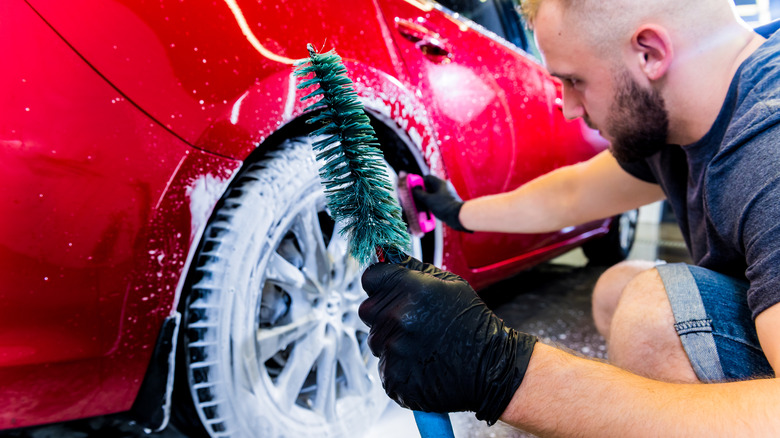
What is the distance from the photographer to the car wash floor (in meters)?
0.86

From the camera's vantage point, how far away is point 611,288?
1460mm

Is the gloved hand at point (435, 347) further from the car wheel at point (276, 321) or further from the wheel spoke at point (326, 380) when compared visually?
the wheel spoke at point (326, 380)

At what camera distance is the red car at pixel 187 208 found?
71cm

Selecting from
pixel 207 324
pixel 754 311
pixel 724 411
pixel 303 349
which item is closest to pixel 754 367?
pixel 754 311

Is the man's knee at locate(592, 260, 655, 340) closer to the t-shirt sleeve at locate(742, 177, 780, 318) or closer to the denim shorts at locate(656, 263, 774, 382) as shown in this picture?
the denim shorts at locate(656, 263, 774, 382)

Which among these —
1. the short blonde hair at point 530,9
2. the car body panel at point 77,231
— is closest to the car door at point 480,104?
the short blonde hair at point 530,9

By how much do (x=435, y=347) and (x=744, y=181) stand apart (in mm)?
622

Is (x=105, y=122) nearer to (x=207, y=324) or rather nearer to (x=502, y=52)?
(x=207, y=324)

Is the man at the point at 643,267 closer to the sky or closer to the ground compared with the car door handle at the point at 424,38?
closer to the ground

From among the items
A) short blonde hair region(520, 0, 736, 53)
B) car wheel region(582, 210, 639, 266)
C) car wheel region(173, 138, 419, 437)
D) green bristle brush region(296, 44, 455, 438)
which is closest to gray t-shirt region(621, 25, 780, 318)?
short blonde hair region(520, 0, 736, 53)

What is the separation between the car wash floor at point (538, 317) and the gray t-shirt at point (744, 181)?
344 mm

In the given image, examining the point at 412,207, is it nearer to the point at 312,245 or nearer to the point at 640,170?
the point at 312,245

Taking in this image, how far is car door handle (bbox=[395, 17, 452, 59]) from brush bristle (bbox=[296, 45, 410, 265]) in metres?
0.66

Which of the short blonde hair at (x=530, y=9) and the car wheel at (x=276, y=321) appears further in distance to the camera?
the short blonde hair at (x=530, y=9)
